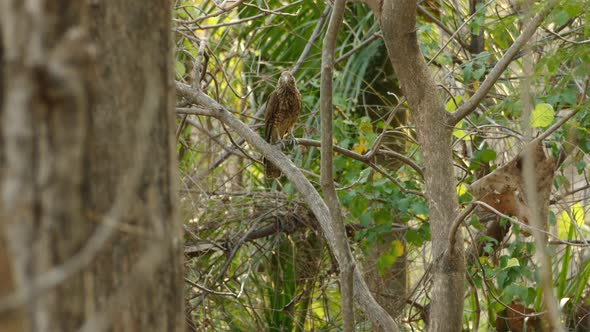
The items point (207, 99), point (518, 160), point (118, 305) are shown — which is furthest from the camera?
point (207, 99)

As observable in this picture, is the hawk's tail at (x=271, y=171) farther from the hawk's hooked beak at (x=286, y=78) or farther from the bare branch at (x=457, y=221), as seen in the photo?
the bare branch at (x=457, y=221)

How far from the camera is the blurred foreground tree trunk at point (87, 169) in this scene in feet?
3.11

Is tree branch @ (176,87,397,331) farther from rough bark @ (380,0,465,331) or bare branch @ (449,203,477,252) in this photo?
bare branch @ (449,203,477,252)

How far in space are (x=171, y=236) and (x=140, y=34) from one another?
327mm

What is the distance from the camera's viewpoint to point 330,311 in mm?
5082

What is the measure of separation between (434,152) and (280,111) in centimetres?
236

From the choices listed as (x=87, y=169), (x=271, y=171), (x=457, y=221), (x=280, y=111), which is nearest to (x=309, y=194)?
(x=457, y=221)

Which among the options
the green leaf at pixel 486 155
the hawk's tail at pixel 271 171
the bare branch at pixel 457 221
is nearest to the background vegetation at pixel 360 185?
the green leaf at pixel 486 155

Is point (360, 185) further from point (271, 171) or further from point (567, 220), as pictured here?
point (567, 220)

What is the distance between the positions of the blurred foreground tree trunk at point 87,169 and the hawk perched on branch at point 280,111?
3.45 metres

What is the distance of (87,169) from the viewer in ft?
3.57

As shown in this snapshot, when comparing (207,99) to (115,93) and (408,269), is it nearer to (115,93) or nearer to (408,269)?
(115,93)

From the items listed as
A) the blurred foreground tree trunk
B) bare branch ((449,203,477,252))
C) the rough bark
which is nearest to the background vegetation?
the rough bark

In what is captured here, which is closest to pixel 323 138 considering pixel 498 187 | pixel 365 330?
pixel 498 187
